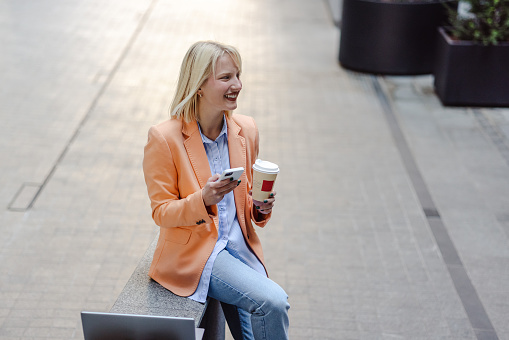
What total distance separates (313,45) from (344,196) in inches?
200

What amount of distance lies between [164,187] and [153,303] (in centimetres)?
58

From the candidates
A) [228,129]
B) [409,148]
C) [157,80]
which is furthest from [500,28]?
[228,129]

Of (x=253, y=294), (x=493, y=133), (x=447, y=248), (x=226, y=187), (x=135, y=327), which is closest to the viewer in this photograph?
(x=135, y=327)

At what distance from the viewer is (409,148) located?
6547mm

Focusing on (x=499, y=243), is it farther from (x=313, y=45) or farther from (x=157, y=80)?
(x=313, y=45)

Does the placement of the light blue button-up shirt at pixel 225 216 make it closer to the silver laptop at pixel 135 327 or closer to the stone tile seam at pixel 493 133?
the silver laptop at pixel 135 327

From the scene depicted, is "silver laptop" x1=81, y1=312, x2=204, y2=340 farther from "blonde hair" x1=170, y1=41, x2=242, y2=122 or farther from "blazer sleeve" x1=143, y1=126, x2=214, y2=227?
"blonde hair" x1=170, y1=41, x2=242, y2=122

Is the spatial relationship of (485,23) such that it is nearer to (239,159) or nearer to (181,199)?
(239,159)

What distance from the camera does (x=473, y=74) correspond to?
7527 mm

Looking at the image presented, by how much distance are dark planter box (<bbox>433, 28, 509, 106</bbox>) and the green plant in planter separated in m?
0.13

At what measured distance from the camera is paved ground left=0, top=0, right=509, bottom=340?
13.6 feet

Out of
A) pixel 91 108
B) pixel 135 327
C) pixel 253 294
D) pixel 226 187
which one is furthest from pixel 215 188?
pixel 91 108

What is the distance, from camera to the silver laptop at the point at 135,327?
2441 mm

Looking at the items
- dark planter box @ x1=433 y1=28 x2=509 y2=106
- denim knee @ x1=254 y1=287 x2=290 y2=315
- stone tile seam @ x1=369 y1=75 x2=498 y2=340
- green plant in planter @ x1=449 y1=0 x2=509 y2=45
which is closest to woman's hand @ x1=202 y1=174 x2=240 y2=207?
denim knee @ x1=254 y1=287 x2=290 y2=315
